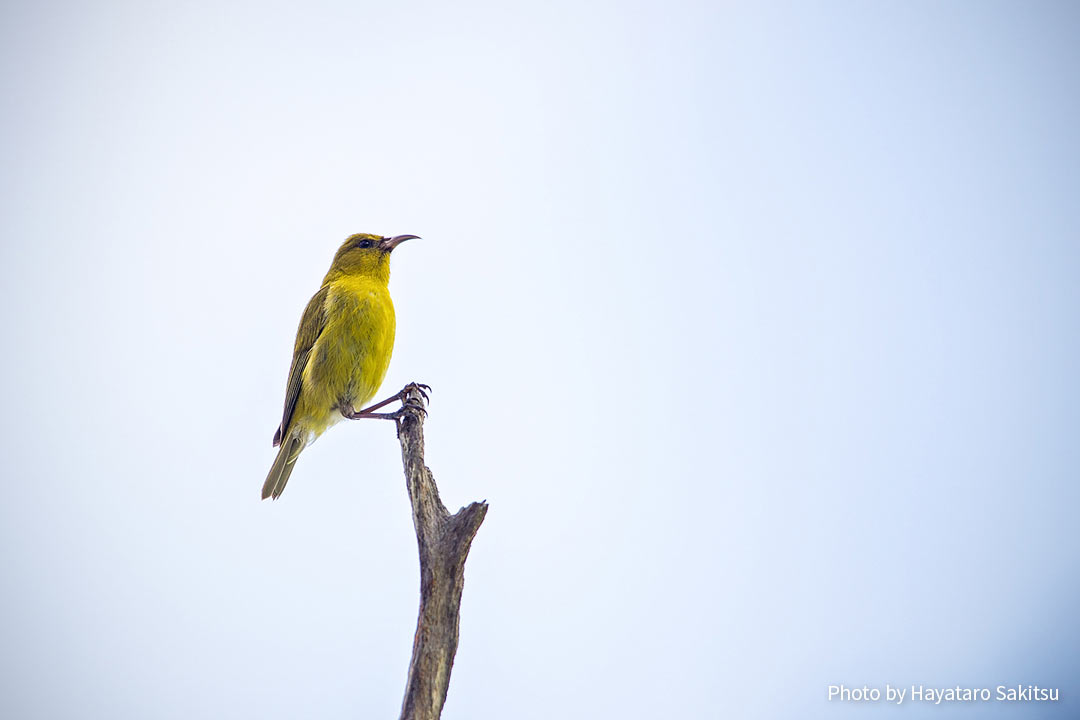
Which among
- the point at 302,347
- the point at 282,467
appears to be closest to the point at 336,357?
the point at 302,347

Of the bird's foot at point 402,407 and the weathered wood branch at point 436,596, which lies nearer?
the weathered wood branch at point 436,596

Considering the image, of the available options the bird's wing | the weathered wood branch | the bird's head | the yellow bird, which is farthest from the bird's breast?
the weathered wood branch

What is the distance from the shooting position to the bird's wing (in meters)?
7.03

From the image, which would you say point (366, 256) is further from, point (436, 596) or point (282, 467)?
point (436, 596)

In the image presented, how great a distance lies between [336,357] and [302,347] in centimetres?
63

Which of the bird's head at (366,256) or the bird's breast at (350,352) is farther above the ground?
the bird's head at (366,256)

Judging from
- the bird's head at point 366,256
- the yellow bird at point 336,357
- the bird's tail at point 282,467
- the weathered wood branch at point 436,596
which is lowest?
the weathered wood branch at point 436,596

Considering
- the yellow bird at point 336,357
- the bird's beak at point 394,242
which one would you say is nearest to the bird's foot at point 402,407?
the yellow bird at point 336,357

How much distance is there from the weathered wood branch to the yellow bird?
2.29m

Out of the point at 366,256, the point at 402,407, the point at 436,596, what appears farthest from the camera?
the point at 366,256

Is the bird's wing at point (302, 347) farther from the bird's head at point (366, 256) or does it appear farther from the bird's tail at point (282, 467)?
the bird's head at point (366, 256)

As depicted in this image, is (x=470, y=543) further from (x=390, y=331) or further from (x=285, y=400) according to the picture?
(x=285, y=400)

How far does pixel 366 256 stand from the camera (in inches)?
295

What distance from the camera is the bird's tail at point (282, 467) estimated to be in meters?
7.04
